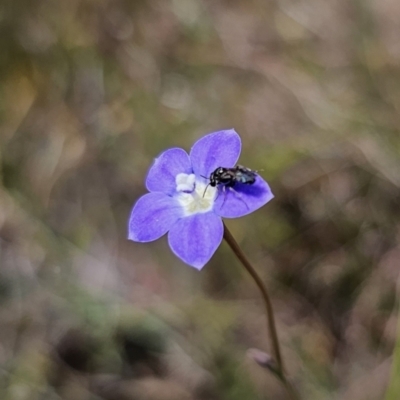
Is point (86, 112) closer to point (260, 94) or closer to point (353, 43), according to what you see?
→ point (260, 94)

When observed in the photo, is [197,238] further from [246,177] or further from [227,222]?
[227,222]

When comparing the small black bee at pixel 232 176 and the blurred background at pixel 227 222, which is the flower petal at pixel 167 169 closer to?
the small black bee at pixel 232 176

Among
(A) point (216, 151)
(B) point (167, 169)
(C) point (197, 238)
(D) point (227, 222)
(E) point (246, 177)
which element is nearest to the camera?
(C) point (197, 238)

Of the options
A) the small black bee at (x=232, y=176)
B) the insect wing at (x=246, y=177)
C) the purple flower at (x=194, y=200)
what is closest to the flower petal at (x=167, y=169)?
the purple flower at (x=194, y=200)

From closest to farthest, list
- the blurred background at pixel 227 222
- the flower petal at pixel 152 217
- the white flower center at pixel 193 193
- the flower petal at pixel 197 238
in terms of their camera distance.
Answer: the flower petal at pixel 197 238
the flower petal at pixel 152 217
the white flower center at pixel 193 193
the blurred background at pixel 227 222

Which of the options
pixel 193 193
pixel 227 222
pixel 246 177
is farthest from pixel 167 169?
pixel 227 222

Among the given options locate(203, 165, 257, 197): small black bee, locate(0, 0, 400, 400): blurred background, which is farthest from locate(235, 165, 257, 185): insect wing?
locate(0, 0, 400, 400): blurred background

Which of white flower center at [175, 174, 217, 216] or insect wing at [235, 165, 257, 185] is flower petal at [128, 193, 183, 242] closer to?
white flower center at [175, 174, 217, 216]
